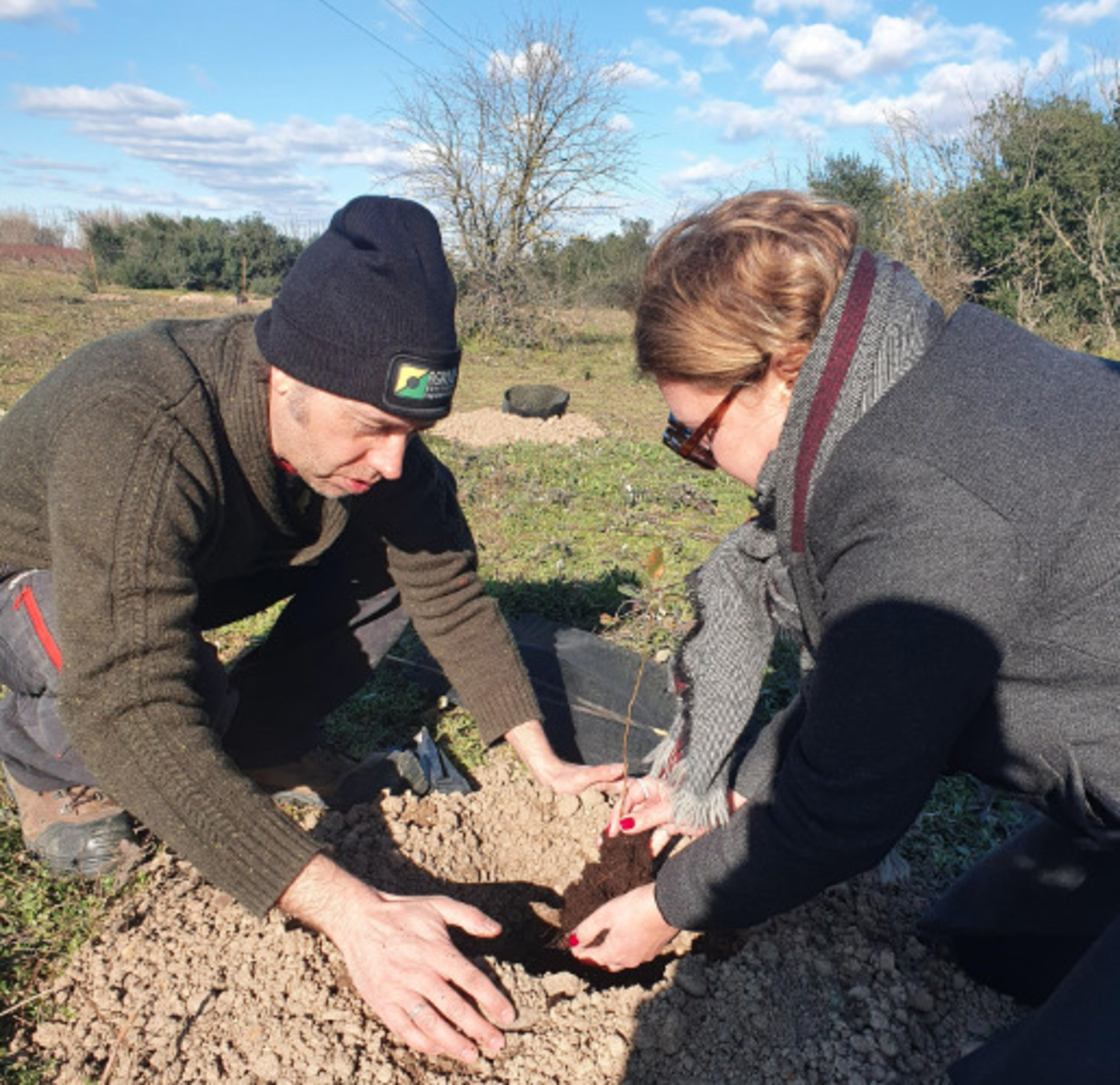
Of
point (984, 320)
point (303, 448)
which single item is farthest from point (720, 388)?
point (303, 448)

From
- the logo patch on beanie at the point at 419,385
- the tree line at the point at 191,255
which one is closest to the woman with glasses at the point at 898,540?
the logo patch on beanie at the point at 419,385

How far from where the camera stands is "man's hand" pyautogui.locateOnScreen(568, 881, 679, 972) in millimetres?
1891

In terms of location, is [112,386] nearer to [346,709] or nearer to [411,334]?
[411,334]

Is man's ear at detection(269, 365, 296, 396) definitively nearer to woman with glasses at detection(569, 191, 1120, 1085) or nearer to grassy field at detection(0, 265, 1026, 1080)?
woman with glasses at detection(569, 191, 1120, 1085)

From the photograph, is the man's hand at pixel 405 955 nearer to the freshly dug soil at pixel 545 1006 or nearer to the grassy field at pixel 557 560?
the freshly dug soil at pixel 545 1006

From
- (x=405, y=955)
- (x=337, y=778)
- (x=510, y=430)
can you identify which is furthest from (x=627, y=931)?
(x=510, y=430)

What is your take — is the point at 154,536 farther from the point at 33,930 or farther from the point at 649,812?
the point at 649,812

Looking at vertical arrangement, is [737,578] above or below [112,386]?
below

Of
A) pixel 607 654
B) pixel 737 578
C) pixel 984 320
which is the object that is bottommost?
pixel 607 654

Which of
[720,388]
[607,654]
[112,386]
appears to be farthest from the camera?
[607,654]

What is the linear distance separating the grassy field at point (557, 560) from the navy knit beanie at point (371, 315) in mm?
784

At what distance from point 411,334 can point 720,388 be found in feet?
2.19

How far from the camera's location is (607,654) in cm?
338

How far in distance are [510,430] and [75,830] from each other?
22.2 feet
